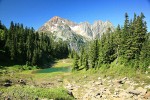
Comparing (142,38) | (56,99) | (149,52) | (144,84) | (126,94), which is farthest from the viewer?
(142,38)

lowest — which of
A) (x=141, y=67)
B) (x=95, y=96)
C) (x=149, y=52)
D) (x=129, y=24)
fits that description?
(x=95, y=96)

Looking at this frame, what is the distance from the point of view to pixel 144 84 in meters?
42.3

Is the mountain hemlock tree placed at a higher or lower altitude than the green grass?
higher

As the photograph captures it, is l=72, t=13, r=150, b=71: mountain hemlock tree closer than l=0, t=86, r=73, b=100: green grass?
No

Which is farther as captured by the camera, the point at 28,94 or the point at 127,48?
the point at 127,48

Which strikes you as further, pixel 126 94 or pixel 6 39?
pixel 6 39

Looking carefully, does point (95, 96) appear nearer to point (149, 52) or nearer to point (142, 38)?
point (149, 52)

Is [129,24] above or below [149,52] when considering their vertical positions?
above

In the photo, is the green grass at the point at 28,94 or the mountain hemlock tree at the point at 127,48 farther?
the mountain hemlock tree at the point at 127,48

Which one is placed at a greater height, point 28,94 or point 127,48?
point 127,48

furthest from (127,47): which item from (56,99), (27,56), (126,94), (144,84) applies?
(27,56)

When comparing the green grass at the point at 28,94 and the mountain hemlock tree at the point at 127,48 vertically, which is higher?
the mountain hemlock tree at the point at 127,48

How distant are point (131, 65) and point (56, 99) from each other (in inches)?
1533

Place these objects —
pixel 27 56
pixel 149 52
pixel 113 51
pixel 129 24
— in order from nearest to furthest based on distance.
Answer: pixel 149 52 < pixel 129 24 < pixel 113 51 < pixel 27 56
